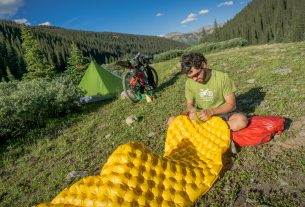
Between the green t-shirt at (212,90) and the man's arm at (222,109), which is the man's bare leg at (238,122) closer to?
the man's arm at (222,109)

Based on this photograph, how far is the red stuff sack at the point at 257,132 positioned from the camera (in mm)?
5469

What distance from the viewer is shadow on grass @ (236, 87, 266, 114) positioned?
8.20m

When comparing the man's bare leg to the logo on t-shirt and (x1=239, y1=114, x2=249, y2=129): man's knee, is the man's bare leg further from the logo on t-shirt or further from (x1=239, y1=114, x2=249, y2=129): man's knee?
the logo on t-shirt

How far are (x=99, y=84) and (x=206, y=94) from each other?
1017 centimetres

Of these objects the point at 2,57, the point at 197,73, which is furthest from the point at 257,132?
the point at 2,57

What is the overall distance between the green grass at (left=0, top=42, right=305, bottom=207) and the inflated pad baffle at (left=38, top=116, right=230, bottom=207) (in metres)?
0.32

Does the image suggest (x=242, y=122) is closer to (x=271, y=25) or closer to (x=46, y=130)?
(x=46, y=130)

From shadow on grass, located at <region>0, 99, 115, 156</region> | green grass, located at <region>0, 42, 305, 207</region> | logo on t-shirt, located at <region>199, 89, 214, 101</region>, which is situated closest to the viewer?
green grass, located at <region>0, 42, 305, 207</region>

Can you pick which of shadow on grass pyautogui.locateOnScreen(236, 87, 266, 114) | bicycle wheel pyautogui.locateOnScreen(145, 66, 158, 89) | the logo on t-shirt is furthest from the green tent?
the logo on t-shirt

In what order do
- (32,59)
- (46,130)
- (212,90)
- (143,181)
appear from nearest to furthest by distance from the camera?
(143,181)
(212,90)
(46,130)
(32,59)

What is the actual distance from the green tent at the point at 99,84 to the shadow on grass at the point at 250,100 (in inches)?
275

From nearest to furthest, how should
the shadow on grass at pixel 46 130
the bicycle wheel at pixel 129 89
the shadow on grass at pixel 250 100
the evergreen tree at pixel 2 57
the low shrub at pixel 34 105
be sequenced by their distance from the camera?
the shadow on grass at pixel 250 100 → the shadow on grass at pixel 46 130 → the low shrub at pixel 34 105 → the bicycle wheel at pixel 129 89 → the evergreen tree at pixel 2 57

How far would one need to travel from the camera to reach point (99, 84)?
1536 centimetres

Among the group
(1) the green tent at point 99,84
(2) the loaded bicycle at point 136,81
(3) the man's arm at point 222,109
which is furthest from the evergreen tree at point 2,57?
(3) the man's arm at point 222,109
